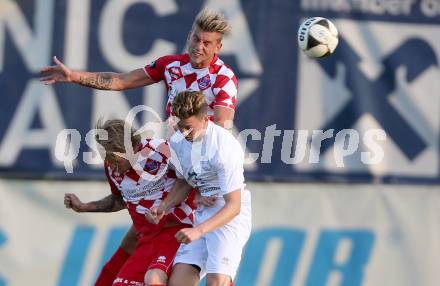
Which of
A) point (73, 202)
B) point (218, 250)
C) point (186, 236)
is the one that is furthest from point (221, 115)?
point (186, 236)

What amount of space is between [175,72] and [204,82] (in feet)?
0.76

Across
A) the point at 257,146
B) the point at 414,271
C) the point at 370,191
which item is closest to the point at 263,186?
the point at 257,146

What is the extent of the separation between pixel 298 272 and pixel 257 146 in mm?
1122

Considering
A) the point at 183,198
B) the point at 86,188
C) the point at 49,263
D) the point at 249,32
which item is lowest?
the point at 49,263

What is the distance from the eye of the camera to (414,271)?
917 centimetres

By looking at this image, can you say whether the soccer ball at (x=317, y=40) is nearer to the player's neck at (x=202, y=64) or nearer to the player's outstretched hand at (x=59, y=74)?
the player's neck at (x=202, y=64)

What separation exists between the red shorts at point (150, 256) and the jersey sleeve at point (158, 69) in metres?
1.05

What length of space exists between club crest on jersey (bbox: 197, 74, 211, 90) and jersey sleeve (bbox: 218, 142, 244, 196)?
0.54 metres

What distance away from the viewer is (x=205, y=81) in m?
6.94

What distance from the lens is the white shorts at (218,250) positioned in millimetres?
6734

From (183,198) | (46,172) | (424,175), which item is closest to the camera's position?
(183,198)

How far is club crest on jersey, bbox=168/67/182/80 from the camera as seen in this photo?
23.0 ft

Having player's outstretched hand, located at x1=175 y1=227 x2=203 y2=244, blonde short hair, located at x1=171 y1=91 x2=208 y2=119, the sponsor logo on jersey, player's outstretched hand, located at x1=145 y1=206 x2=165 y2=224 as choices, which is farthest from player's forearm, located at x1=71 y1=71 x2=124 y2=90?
player's outstretched hand, located at x1=175 y1=227 x2=203 y2=244

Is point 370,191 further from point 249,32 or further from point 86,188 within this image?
point 86,188
